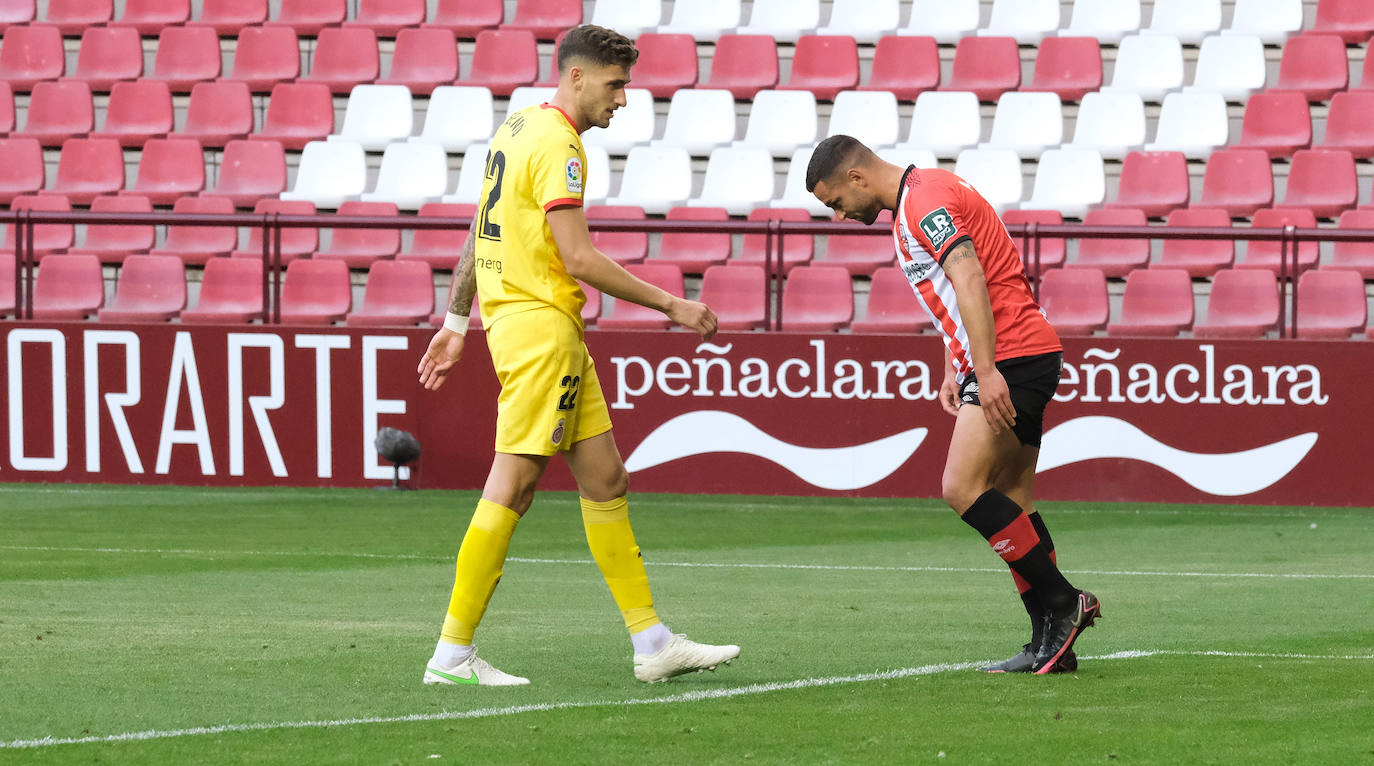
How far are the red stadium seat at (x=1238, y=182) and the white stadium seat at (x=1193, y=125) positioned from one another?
291 mm

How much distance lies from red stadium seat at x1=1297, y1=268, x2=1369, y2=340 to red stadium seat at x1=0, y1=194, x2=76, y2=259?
9.47m

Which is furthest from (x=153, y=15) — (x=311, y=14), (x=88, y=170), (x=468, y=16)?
(x=468, y=16)

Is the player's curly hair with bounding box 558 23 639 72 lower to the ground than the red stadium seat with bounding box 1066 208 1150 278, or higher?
higher

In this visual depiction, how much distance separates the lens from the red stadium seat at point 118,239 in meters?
15.4

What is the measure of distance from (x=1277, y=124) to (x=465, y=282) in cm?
1101

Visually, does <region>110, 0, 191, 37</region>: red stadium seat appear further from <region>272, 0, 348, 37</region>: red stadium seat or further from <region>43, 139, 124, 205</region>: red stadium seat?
<region>43, 139, 124, 205</region>: red stadium seat

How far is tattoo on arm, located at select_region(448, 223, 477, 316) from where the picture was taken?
5.77 meters

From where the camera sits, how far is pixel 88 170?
55.0 feet

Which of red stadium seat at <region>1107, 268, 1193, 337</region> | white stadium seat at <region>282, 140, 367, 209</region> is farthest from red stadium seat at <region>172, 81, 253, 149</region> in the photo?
red stadium seat at <region>1107, 268, 1193, 337</region>

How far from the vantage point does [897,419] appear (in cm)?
1278

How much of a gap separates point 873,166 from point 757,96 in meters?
10.5

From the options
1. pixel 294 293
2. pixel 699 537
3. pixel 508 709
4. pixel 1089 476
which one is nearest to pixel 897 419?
pixel 1089 476

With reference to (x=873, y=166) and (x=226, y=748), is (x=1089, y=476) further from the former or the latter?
(x=226, y=748)

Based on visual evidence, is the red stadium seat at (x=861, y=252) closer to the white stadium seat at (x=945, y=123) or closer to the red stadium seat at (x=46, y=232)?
the white stadium seat at (x=945, y=123)
